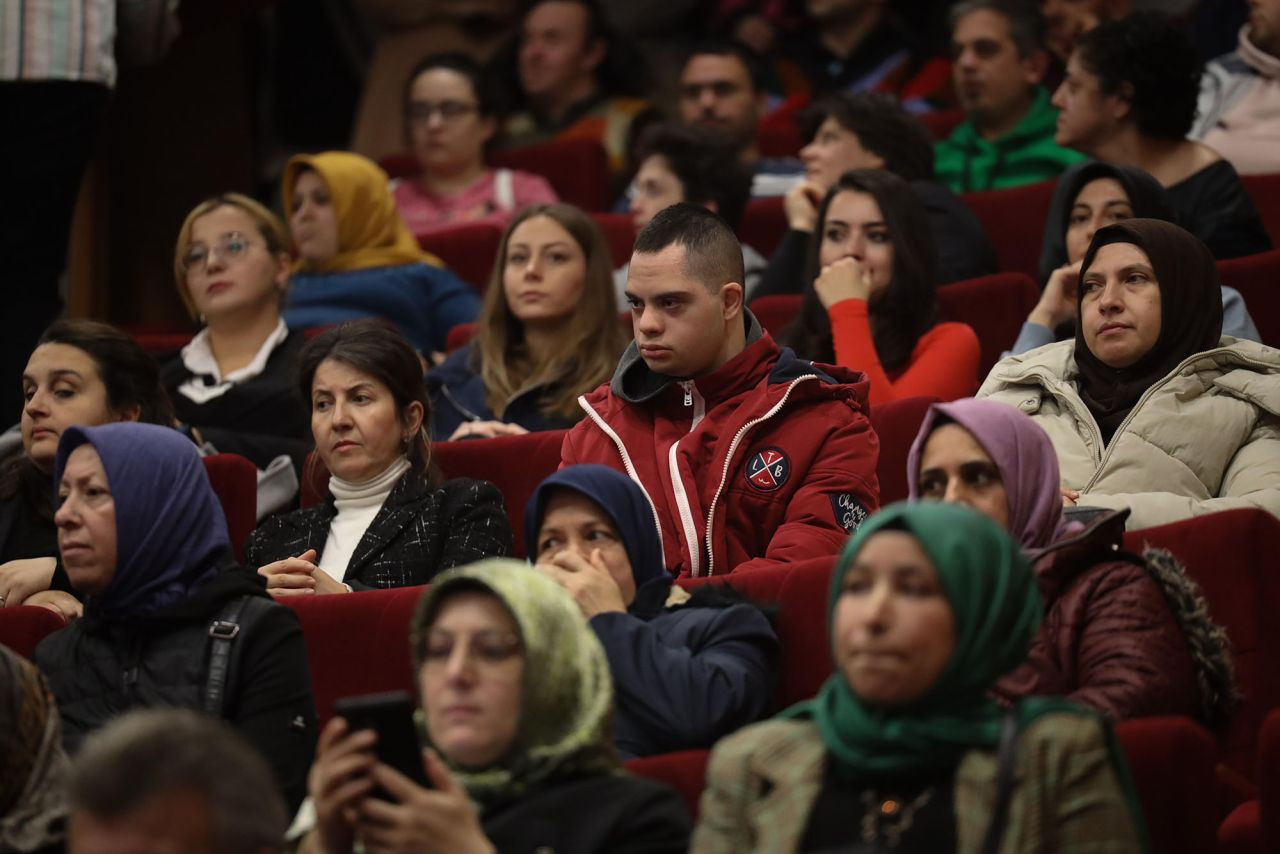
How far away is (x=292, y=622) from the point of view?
257 centimetres

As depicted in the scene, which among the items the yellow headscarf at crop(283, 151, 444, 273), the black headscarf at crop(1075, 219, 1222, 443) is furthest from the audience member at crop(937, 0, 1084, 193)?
the black headscarf at crop(1075, 219, 1222, 443)

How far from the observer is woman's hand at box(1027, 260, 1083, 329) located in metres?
3.74

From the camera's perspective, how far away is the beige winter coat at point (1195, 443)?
2988 millimetres

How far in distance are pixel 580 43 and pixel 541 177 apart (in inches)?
23.6

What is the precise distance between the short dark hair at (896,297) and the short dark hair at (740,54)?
1.76 metres

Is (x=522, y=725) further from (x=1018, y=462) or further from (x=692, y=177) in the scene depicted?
(x=692, y=177)

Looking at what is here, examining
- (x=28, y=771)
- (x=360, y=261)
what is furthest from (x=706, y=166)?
(x=28, y=771)

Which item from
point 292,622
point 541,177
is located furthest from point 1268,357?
point 541,177

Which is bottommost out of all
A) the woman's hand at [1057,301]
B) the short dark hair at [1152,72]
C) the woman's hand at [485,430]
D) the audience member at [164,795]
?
the audience member at [164,795]

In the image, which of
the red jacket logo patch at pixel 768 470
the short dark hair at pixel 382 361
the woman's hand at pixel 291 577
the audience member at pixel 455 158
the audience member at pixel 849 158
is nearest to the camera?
the woman's hand at pixel 291 577

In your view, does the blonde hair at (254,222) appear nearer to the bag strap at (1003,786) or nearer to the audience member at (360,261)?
the audience member at (360,261)

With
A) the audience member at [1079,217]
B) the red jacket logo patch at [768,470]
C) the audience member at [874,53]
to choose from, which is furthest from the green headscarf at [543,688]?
the audience member at [874,53]

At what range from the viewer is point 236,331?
4191mm

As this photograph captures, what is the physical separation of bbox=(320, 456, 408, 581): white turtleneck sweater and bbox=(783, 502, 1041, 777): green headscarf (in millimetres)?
1386
